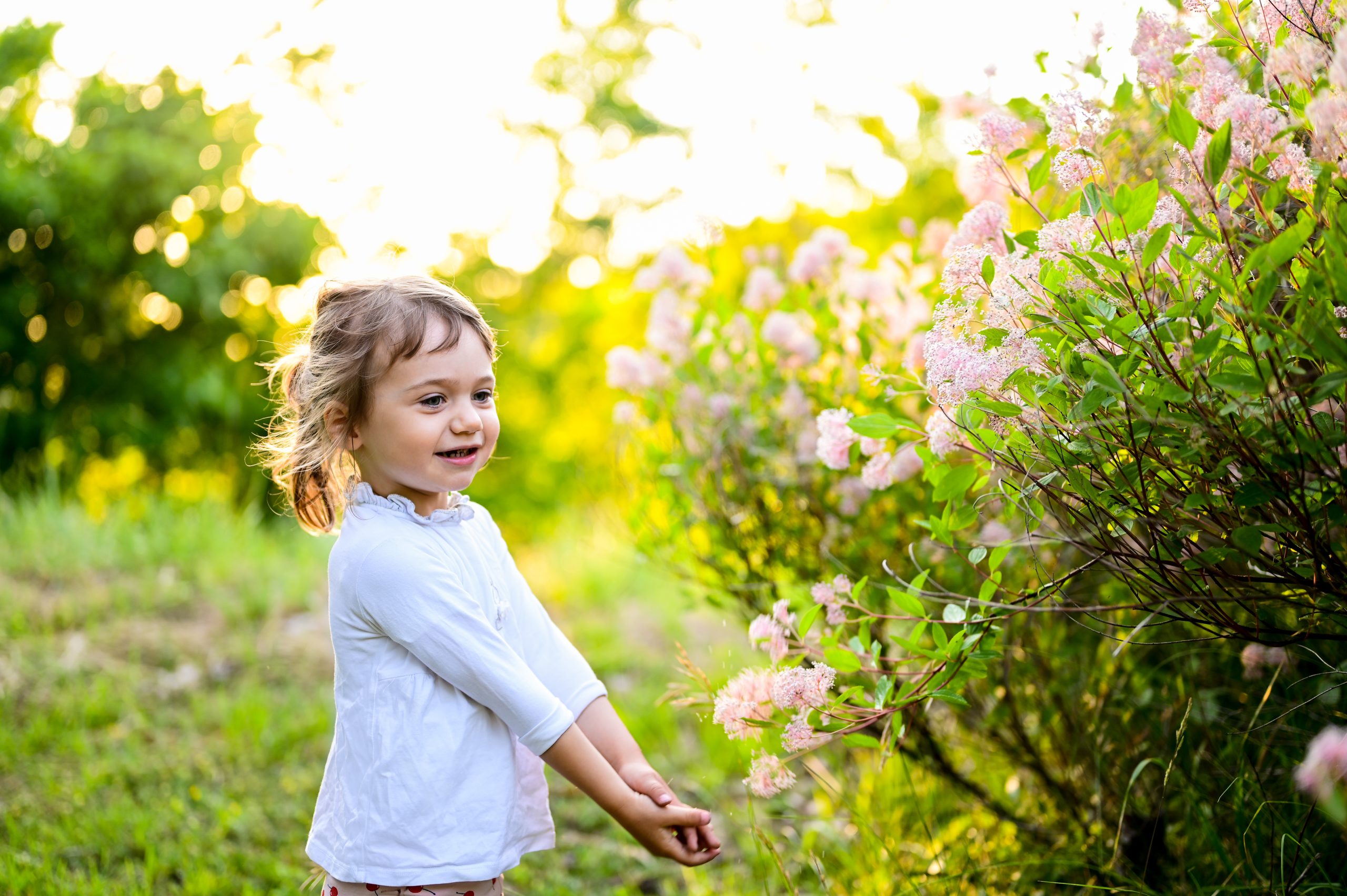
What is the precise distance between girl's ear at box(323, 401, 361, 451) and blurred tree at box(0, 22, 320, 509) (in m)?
4.42

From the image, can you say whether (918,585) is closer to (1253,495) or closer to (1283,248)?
(1253,495)

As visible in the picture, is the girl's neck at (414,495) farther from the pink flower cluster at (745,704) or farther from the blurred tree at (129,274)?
the blurred tree at (129,274)

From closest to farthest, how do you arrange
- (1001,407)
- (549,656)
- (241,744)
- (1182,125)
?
1. (1182,125)
2. (1001,407)
3. (549,656)
4. (241,744)

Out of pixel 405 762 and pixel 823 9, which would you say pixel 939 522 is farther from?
pixel 823 9

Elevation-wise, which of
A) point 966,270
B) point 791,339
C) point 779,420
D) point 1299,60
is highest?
point 1299,60

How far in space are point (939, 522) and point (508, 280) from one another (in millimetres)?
13274

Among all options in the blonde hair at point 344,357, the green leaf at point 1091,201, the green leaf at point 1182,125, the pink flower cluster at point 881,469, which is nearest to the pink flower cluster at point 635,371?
the blonde hair at point 344,357

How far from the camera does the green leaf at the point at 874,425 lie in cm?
164

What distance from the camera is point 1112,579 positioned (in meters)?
2.18

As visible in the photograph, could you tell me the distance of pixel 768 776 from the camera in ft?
5.83

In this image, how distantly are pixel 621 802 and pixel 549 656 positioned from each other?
1.26ft

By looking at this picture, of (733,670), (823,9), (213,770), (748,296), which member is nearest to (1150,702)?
(733,670)

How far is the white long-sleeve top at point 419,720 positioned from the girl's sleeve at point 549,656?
0.18 metres

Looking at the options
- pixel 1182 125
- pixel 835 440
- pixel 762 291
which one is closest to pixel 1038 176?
pixel 1182 125
